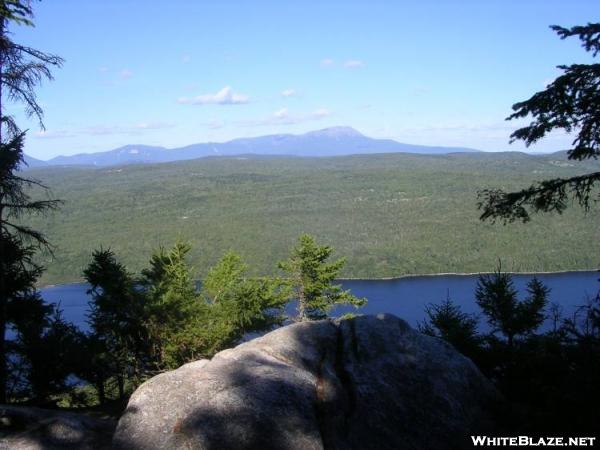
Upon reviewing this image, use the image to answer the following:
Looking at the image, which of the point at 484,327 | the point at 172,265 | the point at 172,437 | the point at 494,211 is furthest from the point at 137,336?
the point at 484,327

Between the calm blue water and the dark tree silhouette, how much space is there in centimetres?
6008

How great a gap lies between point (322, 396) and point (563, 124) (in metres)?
5.90

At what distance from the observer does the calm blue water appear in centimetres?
7512

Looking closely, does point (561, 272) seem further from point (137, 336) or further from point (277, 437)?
point (277, 437)

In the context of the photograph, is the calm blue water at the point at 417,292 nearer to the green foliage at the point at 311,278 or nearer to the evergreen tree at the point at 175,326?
the green foliage at the point at 311,278

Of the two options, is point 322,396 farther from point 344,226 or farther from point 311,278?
point 344,226

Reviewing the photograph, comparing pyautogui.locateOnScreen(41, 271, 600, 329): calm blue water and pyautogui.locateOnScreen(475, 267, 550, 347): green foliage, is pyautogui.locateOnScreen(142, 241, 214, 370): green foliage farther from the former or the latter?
pyautogui.locateOnScreen(41, 271, 600, 329): calm blue water

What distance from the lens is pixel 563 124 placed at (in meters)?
8.16

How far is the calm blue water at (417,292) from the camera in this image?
75125mm

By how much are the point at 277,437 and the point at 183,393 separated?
1.59 metres

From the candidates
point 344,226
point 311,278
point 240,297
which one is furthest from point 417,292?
point 240,297

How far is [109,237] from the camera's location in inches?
5477

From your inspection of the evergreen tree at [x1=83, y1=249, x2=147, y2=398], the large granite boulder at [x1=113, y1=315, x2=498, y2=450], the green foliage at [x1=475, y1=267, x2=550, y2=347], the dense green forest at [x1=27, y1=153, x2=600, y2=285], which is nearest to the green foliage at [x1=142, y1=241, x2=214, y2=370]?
the evergreen tree at [x1=83, y1=249, x2=147, y2=398]

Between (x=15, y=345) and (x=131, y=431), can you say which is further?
(x=15, y=345)
